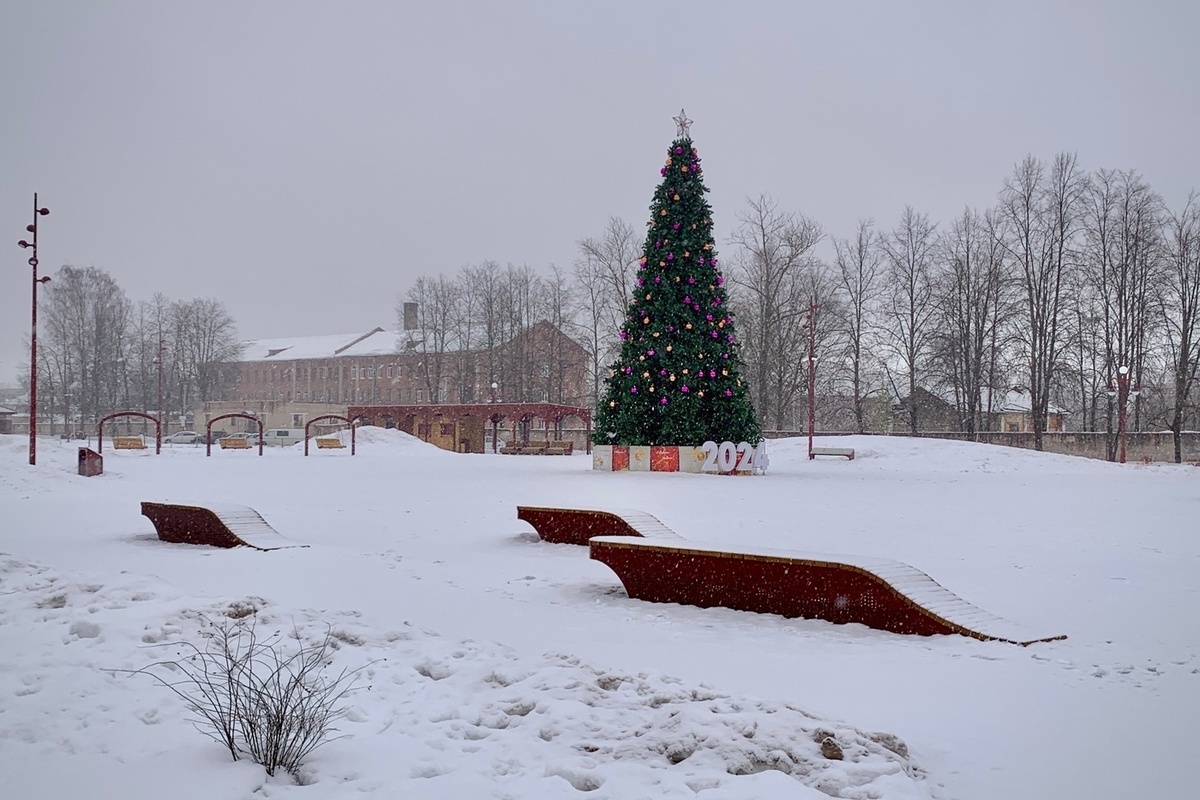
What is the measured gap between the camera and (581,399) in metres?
67.4

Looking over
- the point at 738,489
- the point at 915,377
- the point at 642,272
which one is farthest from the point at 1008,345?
the point at 738,489

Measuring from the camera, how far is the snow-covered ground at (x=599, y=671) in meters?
4.24

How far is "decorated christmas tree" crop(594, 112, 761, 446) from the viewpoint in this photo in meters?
26.3

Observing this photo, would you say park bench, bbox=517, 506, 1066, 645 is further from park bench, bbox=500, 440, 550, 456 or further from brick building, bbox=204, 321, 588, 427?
brick building, bbox=204, 321, 588, 427

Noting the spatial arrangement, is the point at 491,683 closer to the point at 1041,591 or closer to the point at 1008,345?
the point at 1041,591

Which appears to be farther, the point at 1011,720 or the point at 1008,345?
the point at 1008,345

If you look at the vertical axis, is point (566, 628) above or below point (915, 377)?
below

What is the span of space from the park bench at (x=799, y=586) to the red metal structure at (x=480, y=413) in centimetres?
3143

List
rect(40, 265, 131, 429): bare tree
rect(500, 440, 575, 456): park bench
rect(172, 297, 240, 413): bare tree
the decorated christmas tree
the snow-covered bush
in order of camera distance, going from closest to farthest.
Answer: the snow-covered bush → the decorated christmas tree → rect(500, 440, 575, 456): park bench → rect(40, 265, 131, 429): bare tree → rect(172, 297, 240, 413): bare tree

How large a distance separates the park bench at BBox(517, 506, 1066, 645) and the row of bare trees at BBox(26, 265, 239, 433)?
99.4 feet

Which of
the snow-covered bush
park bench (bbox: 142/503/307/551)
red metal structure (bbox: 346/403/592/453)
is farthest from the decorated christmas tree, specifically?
the snow-covered bush

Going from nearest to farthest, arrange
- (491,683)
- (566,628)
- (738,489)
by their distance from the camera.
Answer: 1. (491,683)
2. (566,628)
3. (738,489)

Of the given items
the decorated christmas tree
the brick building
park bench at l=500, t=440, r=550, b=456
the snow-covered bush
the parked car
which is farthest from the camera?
the brick building

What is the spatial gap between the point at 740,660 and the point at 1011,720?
1868 mm
